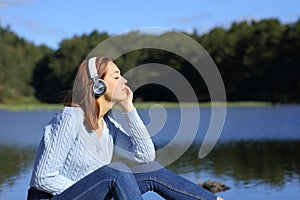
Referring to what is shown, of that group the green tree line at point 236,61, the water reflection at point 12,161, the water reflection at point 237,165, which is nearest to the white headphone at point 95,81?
the water reflection at point 237,165

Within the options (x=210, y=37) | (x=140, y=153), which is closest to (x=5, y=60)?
(x=210, y=37)

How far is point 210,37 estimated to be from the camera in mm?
61656

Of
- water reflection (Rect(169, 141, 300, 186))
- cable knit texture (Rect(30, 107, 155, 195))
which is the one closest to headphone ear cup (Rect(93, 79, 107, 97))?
cable knit texture (Rect(30, 107, 155, 195))

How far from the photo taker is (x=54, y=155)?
307cm

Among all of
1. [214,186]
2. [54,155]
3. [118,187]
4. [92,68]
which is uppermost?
[92,68]

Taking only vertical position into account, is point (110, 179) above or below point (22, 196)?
above

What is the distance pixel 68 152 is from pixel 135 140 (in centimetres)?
60

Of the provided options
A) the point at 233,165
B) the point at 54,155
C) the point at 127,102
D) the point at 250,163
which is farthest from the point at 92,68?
the point at 250,163

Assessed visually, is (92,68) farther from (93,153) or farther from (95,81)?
(93,153)

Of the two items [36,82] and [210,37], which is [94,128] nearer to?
[210,37]

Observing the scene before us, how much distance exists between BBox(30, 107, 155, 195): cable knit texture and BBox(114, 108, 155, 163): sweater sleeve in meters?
0.11

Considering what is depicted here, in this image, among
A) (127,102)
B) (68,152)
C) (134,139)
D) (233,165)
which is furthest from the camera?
(233,165)

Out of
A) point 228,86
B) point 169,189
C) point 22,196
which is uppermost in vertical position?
point 228,86

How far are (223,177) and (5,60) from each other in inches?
2380
